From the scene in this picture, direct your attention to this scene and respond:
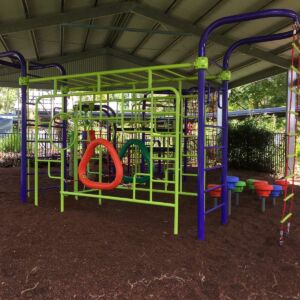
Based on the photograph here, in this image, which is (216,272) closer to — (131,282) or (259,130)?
(131,282)

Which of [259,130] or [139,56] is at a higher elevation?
[139,56]

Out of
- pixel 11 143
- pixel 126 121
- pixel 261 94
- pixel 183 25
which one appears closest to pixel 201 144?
pixel 126 121

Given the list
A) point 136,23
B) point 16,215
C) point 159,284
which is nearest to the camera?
point 159,284

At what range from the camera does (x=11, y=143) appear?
15164mm

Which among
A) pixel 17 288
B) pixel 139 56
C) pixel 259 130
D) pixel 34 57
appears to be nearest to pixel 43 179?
pixel 34 57

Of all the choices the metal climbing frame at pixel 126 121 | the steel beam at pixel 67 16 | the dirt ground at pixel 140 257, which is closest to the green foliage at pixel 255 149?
the metal climbing frame at pixel 126 121

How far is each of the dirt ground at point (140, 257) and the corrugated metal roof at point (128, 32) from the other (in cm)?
417

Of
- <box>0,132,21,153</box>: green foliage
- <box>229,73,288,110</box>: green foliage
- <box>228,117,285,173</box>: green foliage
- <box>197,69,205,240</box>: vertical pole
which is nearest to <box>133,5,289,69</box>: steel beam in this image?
<box>228,117,285,173</box>: green foliage

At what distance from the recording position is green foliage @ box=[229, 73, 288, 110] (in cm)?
2702

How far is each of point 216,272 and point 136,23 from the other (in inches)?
278

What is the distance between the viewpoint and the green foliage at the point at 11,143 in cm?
1498

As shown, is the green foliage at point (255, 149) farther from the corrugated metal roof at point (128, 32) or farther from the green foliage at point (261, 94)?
the green foliage at point (261, 94)

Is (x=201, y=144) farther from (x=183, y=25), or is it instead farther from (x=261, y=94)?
(x=261, y=94)

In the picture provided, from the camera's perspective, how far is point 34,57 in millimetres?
11297
